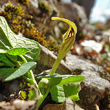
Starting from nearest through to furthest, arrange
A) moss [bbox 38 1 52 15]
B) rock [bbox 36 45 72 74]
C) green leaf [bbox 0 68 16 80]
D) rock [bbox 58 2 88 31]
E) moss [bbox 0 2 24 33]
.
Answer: green leaf [bbox 0 68 16 80] → rock [bbox 36 45 72 74] → moss [bbox 0 2 24 33] → moss [bbox 38 1 52 15] → rock [bbox 58 2 88 31]

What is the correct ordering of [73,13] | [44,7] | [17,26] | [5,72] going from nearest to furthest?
[5,72], [17,26], [44,7], [73,13]

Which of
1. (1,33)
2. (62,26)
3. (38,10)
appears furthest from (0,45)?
(62,26)

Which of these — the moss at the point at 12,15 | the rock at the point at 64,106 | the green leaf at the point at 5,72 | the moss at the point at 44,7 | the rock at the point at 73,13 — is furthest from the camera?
the rock at the point at 73,13

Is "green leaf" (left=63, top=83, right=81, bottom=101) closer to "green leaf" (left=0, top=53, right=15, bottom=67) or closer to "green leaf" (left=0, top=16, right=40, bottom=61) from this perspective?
"green leaf" (left=0, top=16, right=40, bottom=61)

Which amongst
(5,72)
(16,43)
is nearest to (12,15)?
(16,43)

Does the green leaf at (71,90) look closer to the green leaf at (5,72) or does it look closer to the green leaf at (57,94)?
the green leaf at (57,94)

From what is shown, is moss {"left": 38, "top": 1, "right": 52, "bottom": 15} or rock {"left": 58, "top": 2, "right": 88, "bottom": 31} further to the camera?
rock {"left": 58, "top": 2, "right": 88, "bottom": 31}

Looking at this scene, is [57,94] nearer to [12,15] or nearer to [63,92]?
[63,92]

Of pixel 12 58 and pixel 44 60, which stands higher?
pixel 12 58

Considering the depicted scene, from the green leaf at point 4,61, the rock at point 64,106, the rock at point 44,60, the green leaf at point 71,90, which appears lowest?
the rock at point 64,106

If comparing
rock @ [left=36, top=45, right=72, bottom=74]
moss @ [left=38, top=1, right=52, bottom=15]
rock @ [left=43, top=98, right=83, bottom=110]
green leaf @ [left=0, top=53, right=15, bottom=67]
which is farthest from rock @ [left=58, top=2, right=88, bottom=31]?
green leaf @ [left=0, top=53, right=15, bottom=67]

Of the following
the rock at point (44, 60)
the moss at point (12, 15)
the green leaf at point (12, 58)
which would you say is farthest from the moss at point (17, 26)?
the green leaf at point (12, 58)
